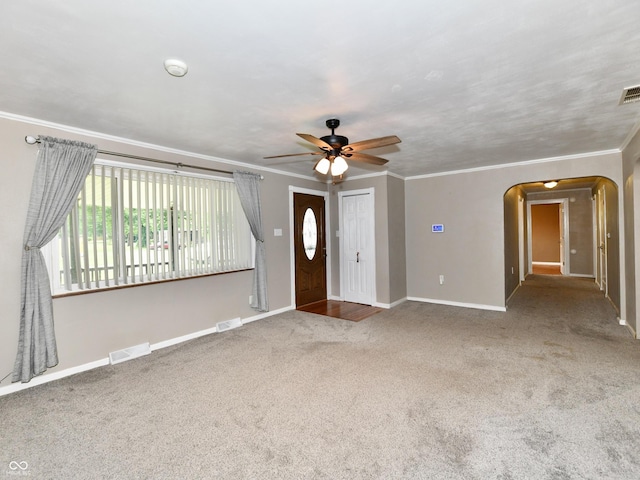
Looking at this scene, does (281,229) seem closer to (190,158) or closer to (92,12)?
(190,158)

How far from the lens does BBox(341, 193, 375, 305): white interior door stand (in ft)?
19.6

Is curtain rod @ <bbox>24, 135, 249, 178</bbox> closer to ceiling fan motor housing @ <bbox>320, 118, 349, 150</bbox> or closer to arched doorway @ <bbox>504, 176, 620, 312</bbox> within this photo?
ceiling fan motor housing @ <bbox>320, 118, 349, 150</bbox>

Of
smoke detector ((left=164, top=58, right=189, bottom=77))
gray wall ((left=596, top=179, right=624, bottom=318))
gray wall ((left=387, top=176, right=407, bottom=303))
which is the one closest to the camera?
smoke detector ((left=164, top=58, right=189, bottom=77))

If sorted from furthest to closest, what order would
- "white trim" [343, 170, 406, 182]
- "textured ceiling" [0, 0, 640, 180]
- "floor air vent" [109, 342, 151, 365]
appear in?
"white trim" [343, 170, 406, 182] → "floor air vent" [109, 342, 151, 365] → "textured ceiling" [0, 0, 640, 180]

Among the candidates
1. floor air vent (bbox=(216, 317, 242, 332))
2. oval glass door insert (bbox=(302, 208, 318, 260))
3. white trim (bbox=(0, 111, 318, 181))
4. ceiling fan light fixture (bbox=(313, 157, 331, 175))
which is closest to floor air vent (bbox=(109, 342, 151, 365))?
floor air vent (bbox=(216, 317, 242, 332))

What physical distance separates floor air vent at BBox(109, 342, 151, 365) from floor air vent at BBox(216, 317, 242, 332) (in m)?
0.97

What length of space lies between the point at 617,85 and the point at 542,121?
0.79 metres

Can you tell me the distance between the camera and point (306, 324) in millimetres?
4816

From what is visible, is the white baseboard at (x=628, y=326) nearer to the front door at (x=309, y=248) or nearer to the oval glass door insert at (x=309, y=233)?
the front door at (x=309, y=248)

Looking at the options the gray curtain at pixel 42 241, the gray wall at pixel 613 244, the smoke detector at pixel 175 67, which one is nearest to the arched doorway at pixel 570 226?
the gray wall at pixel 613 244

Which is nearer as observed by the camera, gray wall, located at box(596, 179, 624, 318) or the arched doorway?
gray wall, located at box(596, 179, 624, 318)

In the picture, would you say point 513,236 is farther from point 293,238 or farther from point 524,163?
point 293,238

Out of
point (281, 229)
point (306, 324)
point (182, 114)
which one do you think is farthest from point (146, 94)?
point (306, 324)

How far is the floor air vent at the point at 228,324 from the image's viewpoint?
4.53m
